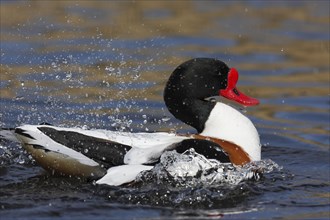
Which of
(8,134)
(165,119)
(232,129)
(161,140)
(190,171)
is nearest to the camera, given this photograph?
(190,171)

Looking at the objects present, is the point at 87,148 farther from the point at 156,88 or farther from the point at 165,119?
the point at 156,88

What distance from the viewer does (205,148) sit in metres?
7.18

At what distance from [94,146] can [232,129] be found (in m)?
1.06

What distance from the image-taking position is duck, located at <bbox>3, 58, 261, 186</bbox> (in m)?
7.16

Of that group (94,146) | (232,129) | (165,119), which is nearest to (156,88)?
(165,119)

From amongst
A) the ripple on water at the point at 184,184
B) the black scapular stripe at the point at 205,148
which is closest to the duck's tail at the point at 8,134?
the ripple on water at the point at 184,184

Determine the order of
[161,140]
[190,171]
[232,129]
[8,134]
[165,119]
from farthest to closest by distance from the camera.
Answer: [165,119], [232,129], [8,134], [161,140], [190,171]

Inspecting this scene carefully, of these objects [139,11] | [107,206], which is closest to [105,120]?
[107,206]

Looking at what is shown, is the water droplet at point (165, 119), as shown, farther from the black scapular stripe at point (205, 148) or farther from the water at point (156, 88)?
the black scapular stripe at point (205, 148)

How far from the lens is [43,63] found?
35.8 feet

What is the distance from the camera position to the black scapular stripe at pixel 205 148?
7.15 meters

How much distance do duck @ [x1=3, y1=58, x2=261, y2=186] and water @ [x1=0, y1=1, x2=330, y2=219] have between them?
13 centimetres

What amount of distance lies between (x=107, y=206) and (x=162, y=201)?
37 cm

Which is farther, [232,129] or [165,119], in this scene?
[165,119]
